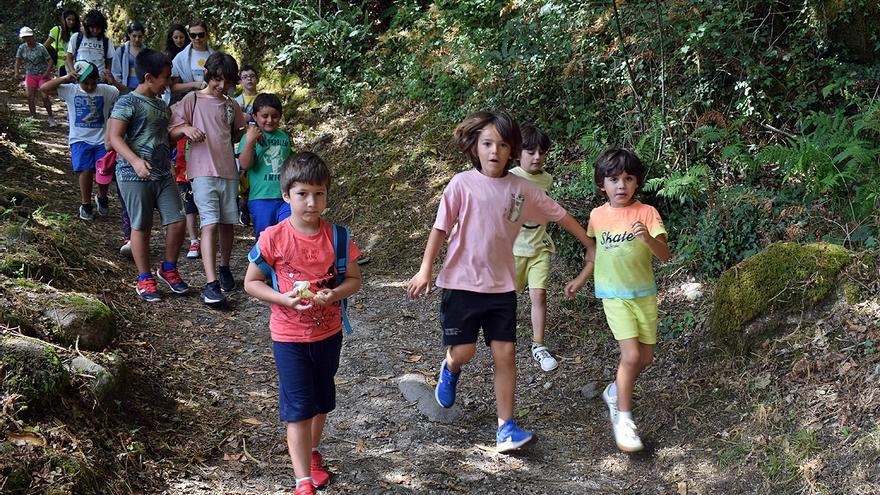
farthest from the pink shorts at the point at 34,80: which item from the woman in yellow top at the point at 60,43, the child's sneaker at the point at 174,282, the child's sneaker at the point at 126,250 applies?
the child's sneaker at the point at 174,282

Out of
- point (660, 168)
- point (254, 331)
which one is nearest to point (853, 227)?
point (660, 168)

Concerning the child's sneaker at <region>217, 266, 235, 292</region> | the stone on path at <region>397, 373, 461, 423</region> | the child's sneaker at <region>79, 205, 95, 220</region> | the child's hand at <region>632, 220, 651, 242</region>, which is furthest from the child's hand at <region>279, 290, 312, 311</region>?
the child's sneaker at <region>79, 205, 95, 220</region>

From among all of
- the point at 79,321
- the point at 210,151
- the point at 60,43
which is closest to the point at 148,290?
the point at 210,151

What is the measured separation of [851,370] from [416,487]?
258cm

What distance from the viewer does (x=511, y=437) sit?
173 inches

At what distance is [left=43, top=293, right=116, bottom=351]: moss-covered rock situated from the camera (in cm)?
439

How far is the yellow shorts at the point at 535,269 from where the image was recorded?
5.58 m

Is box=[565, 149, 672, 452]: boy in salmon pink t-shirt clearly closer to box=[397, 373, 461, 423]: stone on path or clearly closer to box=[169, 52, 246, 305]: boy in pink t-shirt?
box=[397, 373, 461, 423]: stone on path

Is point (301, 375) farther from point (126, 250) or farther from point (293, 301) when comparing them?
point (126, 250)

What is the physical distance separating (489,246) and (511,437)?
1.18 metres

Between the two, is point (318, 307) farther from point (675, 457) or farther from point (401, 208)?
point (401, 208)

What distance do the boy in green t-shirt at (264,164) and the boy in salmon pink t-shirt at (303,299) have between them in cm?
255

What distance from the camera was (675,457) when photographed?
4.30 metres

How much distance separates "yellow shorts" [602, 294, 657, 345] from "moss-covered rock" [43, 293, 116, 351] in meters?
3.23
